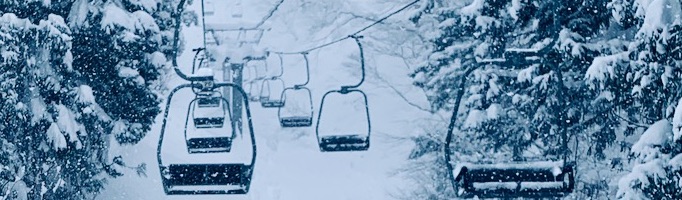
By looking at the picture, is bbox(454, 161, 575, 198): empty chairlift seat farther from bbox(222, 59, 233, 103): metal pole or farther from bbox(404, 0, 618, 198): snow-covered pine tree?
bbox(222, 59, 233, 103): metal pole

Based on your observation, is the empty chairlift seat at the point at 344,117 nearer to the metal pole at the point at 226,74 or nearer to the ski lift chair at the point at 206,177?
the metal pole at the point at 226,74

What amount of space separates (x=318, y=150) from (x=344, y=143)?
24.1 metres

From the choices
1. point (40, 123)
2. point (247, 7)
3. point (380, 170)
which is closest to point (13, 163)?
point (40, 123)

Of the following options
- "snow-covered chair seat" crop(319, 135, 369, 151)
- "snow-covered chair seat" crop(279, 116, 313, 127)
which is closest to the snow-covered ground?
"snow-covered chair seat" crop(279, 116, 313, 127)

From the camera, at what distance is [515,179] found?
6.61 metres

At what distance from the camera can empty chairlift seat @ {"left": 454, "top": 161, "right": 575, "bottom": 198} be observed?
21.4 feet

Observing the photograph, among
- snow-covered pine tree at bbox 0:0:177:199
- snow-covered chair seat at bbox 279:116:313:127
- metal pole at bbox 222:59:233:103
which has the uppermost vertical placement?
metal pole at bbox 222:59:233:103

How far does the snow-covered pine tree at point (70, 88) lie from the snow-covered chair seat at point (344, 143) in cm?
471

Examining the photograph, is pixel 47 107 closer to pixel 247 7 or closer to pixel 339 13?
pixel 339 13

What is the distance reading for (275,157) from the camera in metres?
33.7

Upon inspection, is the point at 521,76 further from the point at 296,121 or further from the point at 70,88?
the point at 70,88

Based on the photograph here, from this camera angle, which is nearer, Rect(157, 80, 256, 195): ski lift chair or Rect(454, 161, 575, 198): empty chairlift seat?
Rect(454, 161, 575, 198): empty chairlift seat

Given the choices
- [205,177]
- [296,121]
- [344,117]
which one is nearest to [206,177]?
[205,177]

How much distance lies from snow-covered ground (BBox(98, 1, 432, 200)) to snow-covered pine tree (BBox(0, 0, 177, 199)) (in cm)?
1202
